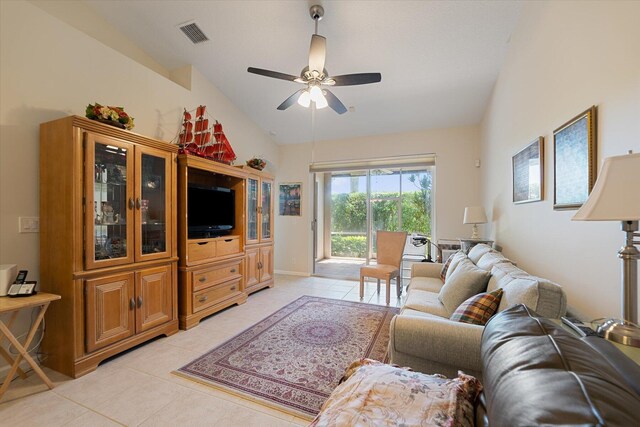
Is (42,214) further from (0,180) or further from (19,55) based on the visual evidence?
(19,55)

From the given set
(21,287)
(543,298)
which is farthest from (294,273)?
(543,298)

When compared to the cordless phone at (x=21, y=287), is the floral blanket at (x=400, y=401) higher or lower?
lower

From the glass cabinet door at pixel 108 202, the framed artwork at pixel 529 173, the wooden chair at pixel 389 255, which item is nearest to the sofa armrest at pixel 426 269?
the wooden chair at pixel 389 255

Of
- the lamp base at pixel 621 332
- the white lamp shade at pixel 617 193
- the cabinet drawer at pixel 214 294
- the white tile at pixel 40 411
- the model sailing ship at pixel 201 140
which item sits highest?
the model sailing ship at pixel 201 140

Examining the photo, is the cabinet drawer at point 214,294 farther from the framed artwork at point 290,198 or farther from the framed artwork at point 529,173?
the framed artwork at point 529,173

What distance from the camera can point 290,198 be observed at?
18.5ft

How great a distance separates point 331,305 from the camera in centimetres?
364

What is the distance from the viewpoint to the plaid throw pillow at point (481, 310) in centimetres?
159

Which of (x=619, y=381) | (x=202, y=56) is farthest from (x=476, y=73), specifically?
(x=619, y=381)

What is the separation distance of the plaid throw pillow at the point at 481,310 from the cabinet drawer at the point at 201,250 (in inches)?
106

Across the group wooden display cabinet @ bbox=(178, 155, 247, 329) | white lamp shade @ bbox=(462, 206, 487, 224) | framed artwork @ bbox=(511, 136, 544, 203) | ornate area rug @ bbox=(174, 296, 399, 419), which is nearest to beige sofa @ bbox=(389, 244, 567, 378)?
ornate area rug @ bbox=(174, 296, 399, 419)

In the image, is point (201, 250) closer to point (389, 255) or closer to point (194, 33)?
point (194, 33)

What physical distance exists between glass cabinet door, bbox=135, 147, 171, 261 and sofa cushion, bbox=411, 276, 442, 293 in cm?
271

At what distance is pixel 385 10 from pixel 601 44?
1814 mm
